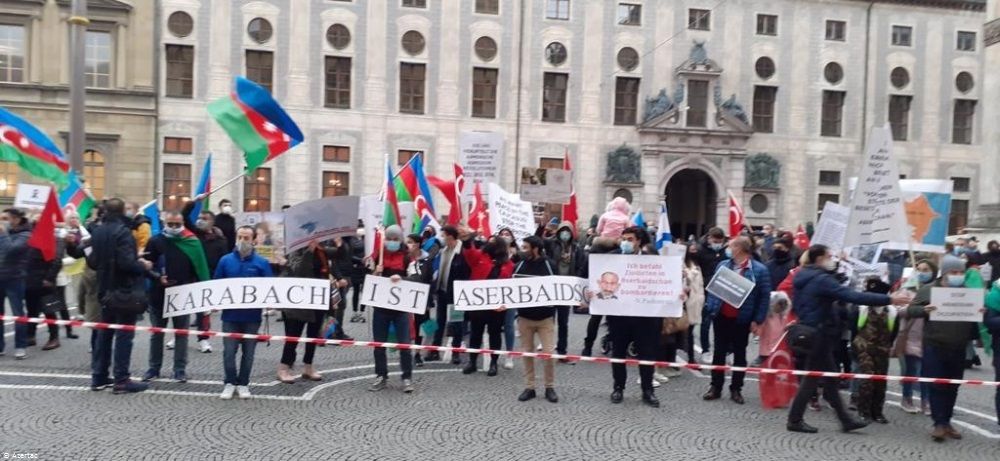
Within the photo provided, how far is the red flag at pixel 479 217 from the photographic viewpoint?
48.4 feet

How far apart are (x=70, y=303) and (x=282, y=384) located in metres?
9.23

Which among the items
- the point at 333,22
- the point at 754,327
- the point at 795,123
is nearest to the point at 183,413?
the point at 754,327

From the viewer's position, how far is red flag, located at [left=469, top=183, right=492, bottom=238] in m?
14.7

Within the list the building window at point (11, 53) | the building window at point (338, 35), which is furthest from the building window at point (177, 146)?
the building window at point (338, 35)

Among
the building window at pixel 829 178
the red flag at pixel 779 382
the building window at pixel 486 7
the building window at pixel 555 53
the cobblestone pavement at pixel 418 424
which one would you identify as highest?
the building window at pixel 486 7

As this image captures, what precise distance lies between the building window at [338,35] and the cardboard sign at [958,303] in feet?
91.7

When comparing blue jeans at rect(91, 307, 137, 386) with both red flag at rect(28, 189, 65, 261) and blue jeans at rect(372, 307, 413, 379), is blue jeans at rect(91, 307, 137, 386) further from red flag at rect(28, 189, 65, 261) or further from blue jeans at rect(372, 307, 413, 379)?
blue jeans at rect(372, 307, 413, 379)

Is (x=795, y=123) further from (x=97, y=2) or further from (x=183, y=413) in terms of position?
(x=183, y=413)

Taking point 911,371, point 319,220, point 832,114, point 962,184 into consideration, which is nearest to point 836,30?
point 832,114

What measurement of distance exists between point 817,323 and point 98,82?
3020cm

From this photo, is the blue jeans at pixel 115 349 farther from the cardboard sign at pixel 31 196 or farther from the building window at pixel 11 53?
the building window at pixel 11 53

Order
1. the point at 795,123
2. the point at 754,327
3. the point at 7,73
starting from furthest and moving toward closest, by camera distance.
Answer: the point at 795,123 → the point at 7,73 → the point at 754,327

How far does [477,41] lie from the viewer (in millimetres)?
33750

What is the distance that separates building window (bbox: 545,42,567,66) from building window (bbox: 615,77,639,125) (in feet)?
8.66
